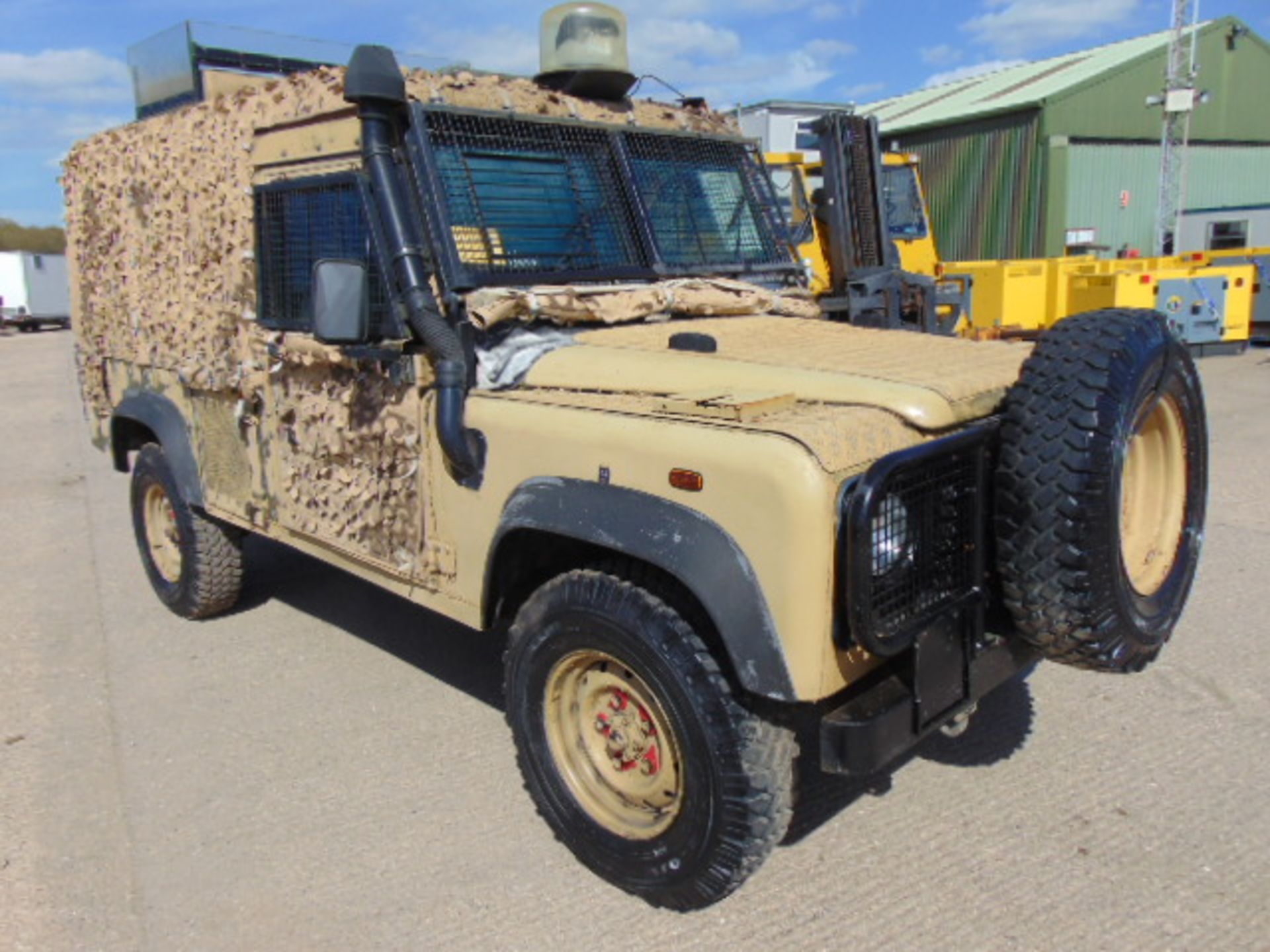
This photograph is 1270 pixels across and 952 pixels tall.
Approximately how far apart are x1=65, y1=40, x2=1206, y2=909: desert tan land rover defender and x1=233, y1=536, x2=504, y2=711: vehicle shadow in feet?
2.96

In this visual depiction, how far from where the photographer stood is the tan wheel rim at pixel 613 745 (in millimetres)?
2846

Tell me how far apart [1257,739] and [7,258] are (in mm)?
39079

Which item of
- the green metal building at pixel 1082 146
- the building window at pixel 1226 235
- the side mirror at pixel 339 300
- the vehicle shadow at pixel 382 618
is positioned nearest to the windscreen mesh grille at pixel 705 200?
the side mirror at pixel 339 300

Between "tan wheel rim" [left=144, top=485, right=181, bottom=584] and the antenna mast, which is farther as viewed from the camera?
the antenna mast

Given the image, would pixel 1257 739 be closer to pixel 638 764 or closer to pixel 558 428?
pixel 638 764

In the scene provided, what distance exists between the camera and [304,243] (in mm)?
3863

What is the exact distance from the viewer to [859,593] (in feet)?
7.36

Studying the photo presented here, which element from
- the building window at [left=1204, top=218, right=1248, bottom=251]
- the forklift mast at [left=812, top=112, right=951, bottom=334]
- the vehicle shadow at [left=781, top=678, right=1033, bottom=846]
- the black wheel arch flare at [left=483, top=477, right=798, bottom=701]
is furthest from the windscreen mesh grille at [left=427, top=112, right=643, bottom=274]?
the building window at [left=1204, top=218, right=1248, bottom=251]

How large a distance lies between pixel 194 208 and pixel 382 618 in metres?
2.22

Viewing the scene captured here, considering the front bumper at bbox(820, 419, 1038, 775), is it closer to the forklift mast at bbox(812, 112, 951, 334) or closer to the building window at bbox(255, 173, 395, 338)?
the building window at bbox(255, 173, 395, 338)

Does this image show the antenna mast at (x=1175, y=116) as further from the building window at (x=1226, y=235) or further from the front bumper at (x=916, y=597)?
the front bumper at (x=916, y=597)

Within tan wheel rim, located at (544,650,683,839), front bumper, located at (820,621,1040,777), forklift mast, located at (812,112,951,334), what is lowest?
tan wheel rim, located at (544,650,683,839)

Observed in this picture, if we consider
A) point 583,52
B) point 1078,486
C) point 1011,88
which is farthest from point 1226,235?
point 1078,486

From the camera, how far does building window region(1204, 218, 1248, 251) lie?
20.6 meters
